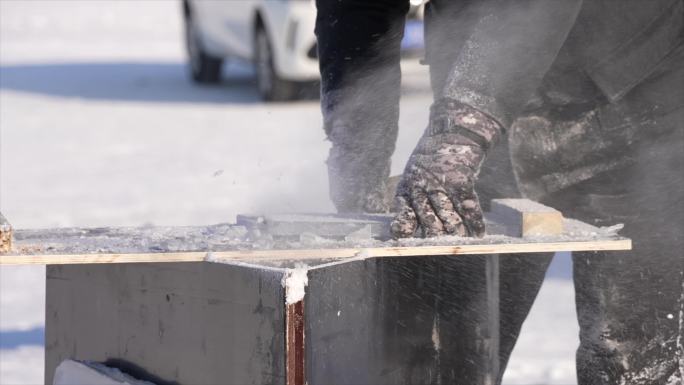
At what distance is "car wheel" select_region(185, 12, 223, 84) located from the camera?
11.5m

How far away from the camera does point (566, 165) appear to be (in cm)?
278

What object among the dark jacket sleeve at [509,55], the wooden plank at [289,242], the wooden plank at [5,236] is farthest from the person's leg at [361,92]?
the wooden plank at [5,236]

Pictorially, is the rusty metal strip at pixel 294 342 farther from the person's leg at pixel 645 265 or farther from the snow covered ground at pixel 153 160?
the snow covered ground at pixel 153 160

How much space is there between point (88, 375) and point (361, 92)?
3.14 feet

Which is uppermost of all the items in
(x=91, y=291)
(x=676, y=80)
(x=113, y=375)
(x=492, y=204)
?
(x=676, y=80)

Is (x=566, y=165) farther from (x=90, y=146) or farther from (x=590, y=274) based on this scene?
(x=90, y=146)

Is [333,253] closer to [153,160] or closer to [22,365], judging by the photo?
[22,365]

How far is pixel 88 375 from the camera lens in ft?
7.88

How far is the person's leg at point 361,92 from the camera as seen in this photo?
280 cm

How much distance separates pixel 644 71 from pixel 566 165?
11.8 inches

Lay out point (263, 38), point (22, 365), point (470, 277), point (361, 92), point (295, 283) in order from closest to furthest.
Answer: point (295, 283) < point (470, 277) < point (361, 92) < point (22, 365) < point (263, 38)

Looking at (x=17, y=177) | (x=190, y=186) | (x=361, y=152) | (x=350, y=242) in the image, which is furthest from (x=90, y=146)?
(x=350, y=242)

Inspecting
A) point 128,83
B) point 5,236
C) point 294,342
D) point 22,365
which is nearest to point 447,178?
point 294,342

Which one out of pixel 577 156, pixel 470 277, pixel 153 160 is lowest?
pixel 470 277
